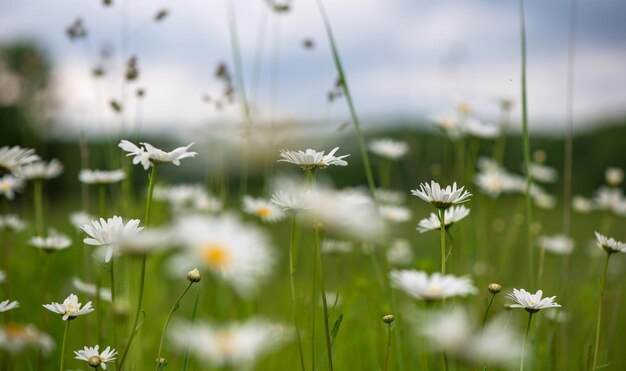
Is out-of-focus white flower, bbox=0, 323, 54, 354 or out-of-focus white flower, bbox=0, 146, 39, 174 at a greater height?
out-of-focus white flower, bbox=0, 146, 39, 174

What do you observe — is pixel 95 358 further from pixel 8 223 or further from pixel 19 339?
pixel 8 223

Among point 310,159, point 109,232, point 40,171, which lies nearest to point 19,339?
point 40,171

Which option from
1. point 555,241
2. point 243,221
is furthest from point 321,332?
point 555,241

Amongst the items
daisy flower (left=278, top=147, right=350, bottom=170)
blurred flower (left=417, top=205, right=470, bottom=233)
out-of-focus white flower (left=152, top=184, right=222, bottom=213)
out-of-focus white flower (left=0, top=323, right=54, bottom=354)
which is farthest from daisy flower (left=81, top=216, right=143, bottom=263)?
out-of-focus white flower (left=152, top=184, right=222, bottom=213)

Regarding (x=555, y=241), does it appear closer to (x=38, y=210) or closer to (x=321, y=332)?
(x=321, y=332)

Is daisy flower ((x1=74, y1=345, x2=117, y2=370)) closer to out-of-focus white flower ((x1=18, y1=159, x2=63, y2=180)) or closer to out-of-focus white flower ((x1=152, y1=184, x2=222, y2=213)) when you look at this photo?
out-of-focus white flower ((x1=18, y1=159, x2=63, y2=180))

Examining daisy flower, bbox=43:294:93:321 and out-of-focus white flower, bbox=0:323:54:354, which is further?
out-of-focus white flower, bbox=0:323:54:354
